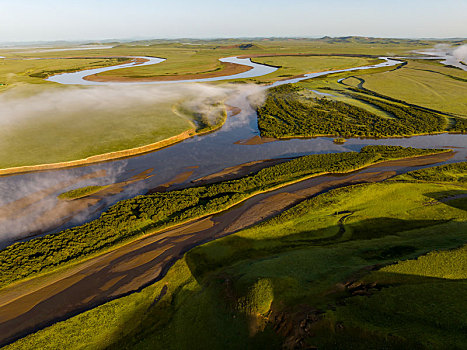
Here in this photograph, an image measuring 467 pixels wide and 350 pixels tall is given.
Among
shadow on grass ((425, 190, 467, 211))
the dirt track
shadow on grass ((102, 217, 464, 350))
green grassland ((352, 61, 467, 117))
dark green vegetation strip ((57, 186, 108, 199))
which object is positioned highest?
green grassland ((352, 61, 467, 117))

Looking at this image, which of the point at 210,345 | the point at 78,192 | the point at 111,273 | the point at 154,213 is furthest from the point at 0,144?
the point at 210,345

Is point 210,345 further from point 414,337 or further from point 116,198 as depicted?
point 116,198

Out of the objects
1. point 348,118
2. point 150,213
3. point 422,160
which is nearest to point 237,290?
point 150,213

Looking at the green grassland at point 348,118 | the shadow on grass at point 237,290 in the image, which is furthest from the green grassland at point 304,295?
the green grassland at point 348,118

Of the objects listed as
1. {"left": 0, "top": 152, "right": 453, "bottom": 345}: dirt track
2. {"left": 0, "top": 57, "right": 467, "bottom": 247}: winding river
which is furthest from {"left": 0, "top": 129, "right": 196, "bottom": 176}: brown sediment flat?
{"left": 0, "top": 152, "right": 453, "bottom": 345}: dirt track

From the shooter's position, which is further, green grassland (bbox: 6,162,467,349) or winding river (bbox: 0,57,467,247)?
winding river (bbox: 0,57,467,247)

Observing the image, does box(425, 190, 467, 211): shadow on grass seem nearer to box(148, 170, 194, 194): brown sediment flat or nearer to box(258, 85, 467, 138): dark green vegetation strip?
box(258, 85, 467, 138): dark green vegetation strip
